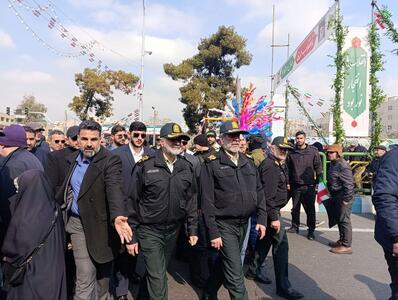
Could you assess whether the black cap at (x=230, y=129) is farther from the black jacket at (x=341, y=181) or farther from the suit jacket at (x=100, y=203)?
the black jacket at (x=341, y=181)

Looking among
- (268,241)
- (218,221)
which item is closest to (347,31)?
(268,241)

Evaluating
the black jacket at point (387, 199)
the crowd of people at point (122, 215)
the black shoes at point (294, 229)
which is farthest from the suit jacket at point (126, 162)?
the black shoes at point (294, 229)

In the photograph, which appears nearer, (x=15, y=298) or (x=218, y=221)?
(x=15, y=298)

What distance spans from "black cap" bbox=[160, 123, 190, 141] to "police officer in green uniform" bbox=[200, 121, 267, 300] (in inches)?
14.7

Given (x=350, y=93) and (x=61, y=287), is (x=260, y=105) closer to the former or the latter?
(x=350, y=93)

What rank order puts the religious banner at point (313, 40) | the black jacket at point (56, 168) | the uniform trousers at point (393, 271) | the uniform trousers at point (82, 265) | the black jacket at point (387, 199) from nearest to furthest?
the black jacket at point (387, 199) < the uniform trousers at point (393, 271) < the uniform trousers at point (82, 265) < the black jacket at point (56, 168) < the religious banner at point (313, 40)

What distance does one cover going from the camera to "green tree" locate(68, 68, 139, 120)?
26.5m

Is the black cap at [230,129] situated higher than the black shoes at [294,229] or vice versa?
the black cap at [230,129]

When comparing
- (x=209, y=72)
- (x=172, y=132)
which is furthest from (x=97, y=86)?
(x=172, y=132)

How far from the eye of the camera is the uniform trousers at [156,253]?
349cm

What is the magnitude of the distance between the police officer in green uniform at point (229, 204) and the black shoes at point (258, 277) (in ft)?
3.79

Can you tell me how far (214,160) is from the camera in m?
3.86

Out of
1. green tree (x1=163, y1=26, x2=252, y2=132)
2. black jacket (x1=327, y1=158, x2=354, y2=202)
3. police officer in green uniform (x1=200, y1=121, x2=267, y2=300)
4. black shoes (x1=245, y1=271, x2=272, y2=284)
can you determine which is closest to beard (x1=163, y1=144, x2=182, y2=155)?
police officer in green uniform (x1=200, y1=121, x2=267, y2=300)

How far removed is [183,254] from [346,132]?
22.5 ft
